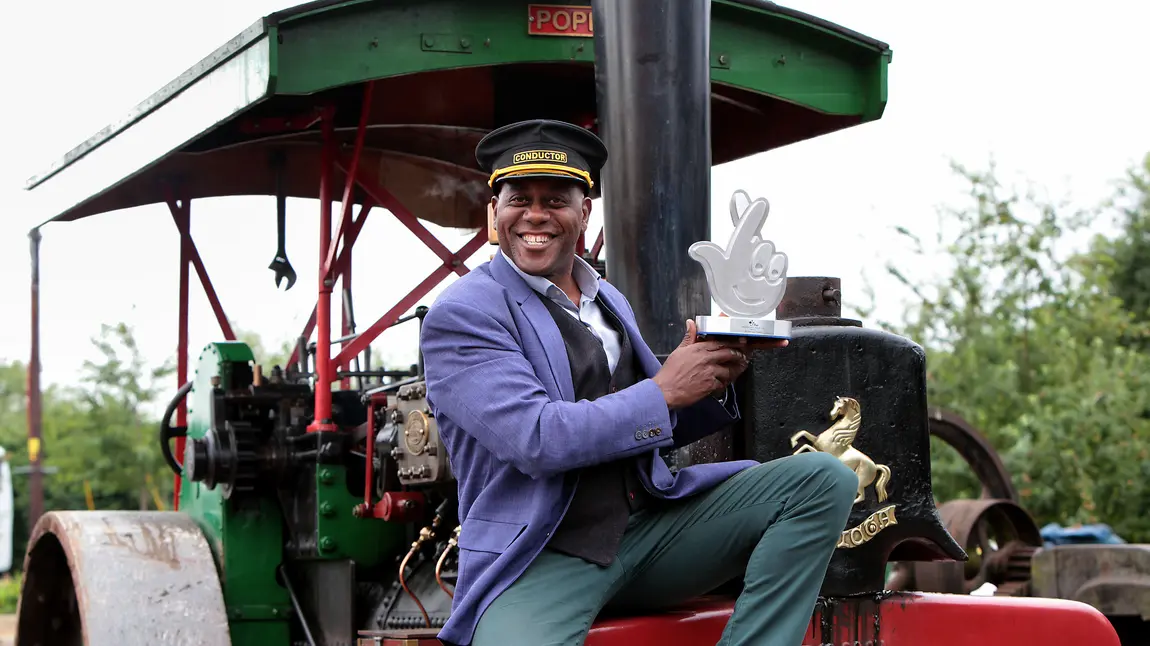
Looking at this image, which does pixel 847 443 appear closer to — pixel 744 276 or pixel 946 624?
pixel 946 624

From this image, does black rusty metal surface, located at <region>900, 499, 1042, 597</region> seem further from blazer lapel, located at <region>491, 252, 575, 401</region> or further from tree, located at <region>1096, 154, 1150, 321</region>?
tree, located at <region>1096, 154, 1150, 321</region>

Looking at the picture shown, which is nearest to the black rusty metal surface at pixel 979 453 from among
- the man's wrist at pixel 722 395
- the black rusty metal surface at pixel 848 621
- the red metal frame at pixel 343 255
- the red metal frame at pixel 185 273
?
the red metal frame at pixel 343 255

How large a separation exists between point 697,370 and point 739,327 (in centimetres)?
11

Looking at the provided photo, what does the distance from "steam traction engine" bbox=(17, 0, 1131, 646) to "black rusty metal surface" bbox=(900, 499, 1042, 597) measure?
2542 mm

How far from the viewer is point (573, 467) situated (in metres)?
2.32

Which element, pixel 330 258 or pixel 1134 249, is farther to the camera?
pixel 1134 249

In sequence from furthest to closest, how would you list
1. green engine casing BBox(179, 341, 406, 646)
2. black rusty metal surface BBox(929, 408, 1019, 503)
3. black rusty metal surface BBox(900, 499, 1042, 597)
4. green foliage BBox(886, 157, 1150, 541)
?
green foliage BBox(886, 157, 1150, 541)
black rusty metal surface BBox(929, 408, 1019, 503)
black rusty metal surface BBox(900, 499, 1042, 597)
green engine casing BBox(179, 341, 406, 646)

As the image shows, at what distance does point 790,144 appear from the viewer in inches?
179

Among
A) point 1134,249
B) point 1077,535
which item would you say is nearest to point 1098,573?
point 1077,535

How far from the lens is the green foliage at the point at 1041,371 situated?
12.1 m

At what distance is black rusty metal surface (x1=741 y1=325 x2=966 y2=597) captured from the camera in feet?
9.67

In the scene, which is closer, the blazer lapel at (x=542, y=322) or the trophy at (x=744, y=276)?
the trophy at (x=744, y=276)

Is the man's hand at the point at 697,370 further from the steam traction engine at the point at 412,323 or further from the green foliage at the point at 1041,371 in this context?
the green foliage at the point at 1041,371

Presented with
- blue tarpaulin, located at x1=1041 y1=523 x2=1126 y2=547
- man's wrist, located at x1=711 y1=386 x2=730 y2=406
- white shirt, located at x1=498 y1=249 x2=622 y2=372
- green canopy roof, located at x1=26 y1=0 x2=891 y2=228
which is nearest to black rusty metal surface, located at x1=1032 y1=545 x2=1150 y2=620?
blue tarpaulin, located at x1=1041 y1=523 x2=1126 y2=547
